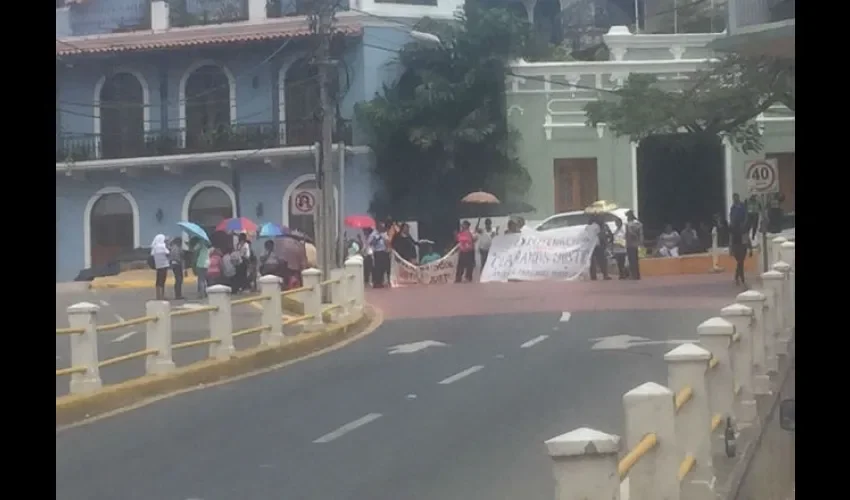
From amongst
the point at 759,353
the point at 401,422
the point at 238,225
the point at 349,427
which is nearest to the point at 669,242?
the point at 401,422

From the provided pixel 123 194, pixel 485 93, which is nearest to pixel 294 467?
pixel 123 194

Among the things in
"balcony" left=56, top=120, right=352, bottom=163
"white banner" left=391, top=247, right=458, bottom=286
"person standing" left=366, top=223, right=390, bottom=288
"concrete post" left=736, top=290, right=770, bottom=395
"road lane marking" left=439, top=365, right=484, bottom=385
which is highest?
"balcony" left=56, top=120, right=352, bottom=163

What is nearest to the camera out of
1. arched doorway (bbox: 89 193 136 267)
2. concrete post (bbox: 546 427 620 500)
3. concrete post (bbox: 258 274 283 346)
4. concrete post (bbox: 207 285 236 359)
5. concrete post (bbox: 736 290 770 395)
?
concrete post (bbox: 546 427 620 500)

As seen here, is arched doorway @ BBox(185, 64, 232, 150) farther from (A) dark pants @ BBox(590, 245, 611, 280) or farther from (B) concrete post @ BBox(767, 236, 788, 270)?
(B) concrete post @ BBox(767, 236, 788, 270)

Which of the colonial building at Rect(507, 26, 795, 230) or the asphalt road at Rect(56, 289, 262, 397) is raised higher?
the colonial building at Rect(507, 26, 795, 230)

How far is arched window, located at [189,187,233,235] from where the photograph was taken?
11.8 ft

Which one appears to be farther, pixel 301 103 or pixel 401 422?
pixel 401 422

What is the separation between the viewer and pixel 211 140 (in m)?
3.64

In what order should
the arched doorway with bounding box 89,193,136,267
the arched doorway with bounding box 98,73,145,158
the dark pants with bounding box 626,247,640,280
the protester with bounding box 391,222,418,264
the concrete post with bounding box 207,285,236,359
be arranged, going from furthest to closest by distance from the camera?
the concrete post with bounding box 207,285,236,359 < the dark pants with bounding box 626,247,640,280 < the protester with bounding box 391,222,418,264 < the arched doorway with bounding box 98,73,145,158 < the arched doorway with bounding box 89,193,136,267

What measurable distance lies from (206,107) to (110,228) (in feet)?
1.38

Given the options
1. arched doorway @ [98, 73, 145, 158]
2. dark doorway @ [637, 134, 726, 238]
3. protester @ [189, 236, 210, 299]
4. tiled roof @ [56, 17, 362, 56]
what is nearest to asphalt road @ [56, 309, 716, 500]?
dark doorway @ [637, 134, 726, 238]

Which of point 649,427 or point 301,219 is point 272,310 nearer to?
point 301,219

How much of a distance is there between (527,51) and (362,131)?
1.68ft

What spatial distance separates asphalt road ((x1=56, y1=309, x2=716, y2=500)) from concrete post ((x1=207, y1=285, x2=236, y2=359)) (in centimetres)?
19
